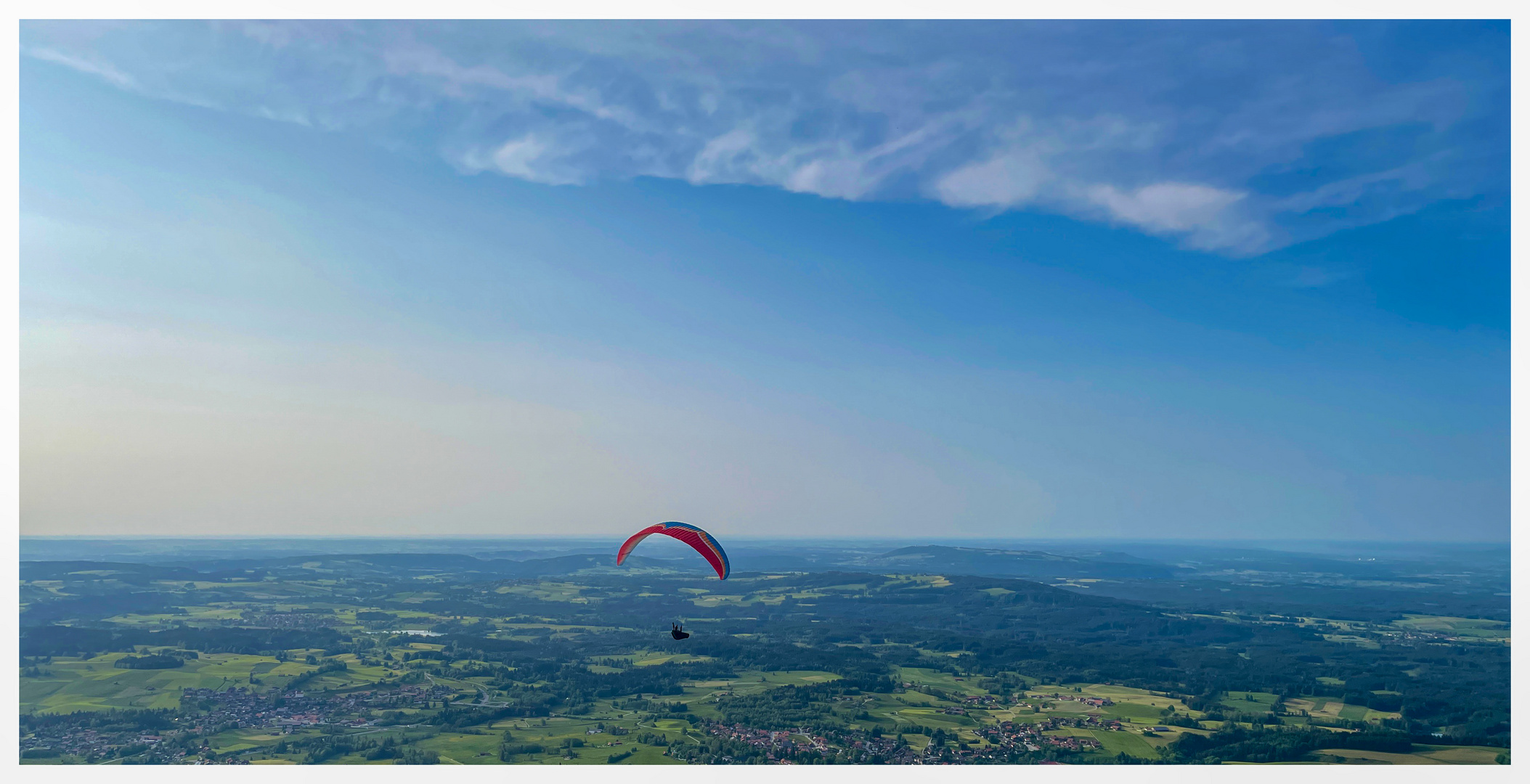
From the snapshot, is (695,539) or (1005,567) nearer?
(695,539)

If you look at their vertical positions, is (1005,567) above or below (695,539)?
below

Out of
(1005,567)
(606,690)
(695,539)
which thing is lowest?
(1005,567)

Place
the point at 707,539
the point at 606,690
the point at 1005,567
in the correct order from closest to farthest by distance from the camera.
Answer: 1. the point at 707,539
2. the point at 606,690
3. the point at 1005,567

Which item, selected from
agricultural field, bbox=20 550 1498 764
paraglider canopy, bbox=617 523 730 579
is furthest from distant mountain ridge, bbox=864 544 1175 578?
paraglider canopy, bbox=617 523 730 579

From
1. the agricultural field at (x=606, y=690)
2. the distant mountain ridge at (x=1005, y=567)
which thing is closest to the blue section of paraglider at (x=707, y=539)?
the agricultural field at (x=606, y=690)

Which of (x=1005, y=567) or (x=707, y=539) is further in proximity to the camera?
(x=1005, y=567)

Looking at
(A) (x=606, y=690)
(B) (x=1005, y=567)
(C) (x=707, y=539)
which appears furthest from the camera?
(B) (x=1005, y=567)

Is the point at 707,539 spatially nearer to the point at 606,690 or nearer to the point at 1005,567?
the point at 606,690

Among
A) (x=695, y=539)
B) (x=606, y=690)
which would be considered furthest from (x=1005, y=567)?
(x=695, y=539)

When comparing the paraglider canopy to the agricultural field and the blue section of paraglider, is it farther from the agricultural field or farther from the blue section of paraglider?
the agricultural field

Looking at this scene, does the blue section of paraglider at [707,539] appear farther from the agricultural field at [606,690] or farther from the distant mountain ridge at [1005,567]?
the distant mountain ridge at [1005,567]
